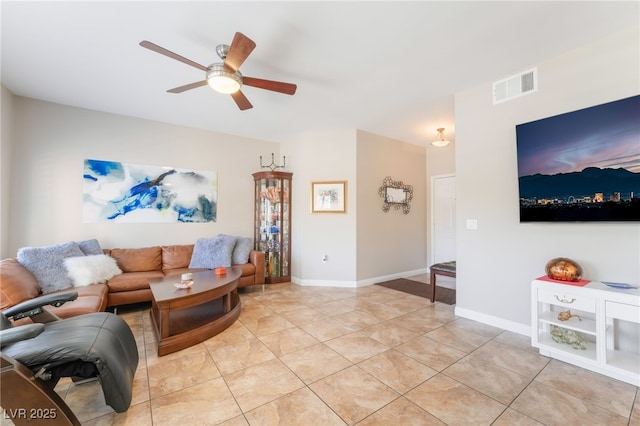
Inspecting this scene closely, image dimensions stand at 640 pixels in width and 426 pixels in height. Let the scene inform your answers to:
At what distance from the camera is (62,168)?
3.53 meters

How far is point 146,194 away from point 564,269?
5.18 metres

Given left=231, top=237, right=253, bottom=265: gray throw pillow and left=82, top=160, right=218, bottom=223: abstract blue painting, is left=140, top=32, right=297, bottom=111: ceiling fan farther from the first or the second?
left=231, top=237, right=253, bottom=265: gray throw pillow

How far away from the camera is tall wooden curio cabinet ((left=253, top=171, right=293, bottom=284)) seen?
15.7 ft

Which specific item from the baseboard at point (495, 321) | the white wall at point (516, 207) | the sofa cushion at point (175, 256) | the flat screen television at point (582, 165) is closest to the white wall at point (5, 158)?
the sofa cushion at point (175, 256)

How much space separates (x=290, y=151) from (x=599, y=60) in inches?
164

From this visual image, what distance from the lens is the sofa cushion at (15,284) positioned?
7.14 feet

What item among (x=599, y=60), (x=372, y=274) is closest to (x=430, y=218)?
(x=372, y=274)

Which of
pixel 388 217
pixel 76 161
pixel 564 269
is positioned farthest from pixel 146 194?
pixel 564 269

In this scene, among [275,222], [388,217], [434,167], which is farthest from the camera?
[434,167]

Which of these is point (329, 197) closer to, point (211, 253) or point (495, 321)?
point (211, 253)

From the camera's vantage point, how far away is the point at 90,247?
11.1 feet

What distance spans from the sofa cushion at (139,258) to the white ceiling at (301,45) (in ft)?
6.65

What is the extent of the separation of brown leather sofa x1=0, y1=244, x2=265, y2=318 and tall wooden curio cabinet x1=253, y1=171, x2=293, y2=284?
0.58 meters

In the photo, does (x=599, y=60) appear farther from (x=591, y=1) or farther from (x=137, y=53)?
(x=137, y=53)
